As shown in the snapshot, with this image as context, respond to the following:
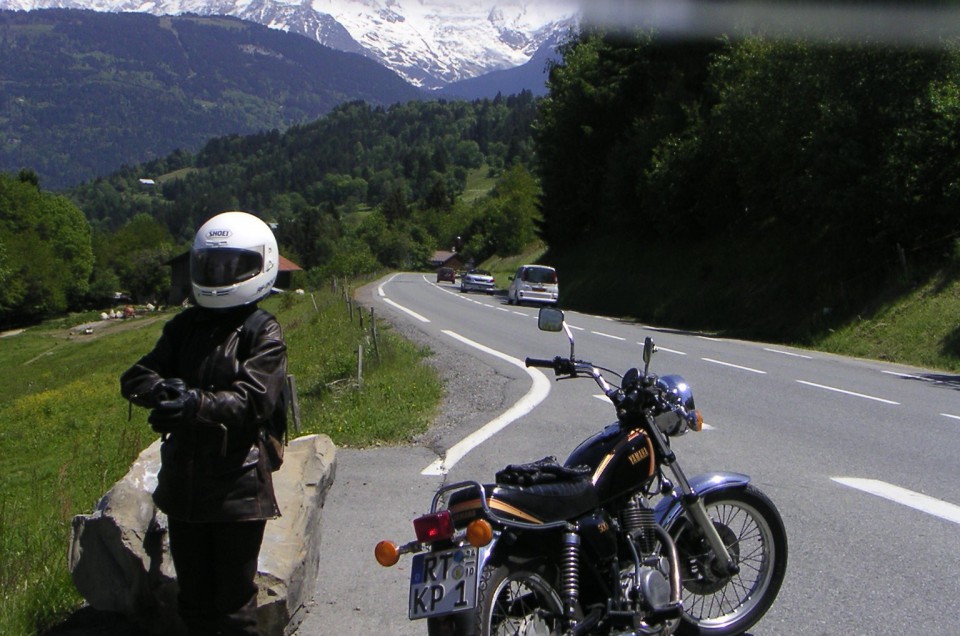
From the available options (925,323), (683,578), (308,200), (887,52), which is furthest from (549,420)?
(308,200)

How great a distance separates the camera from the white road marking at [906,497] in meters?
6.62

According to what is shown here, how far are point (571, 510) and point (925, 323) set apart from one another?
785 inches

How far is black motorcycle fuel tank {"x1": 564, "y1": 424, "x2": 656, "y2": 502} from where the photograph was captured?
3.80 m

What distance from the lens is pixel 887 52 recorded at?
933 inches

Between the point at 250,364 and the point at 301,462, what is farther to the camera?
the point at 301,462

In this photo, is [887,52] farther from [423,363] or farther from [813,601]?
[813,601]

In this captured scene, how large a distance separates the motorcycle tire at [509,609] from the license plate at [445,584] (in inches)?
2.1

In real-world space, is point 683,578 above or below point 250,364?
below

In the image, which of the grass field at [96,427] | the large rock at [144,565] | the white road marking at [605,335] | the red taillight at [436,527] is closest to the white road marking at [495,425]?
the grass field at [96,427]

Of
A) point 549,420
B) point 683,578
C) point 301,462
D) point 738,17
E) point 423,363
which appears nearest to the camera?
point 683,578

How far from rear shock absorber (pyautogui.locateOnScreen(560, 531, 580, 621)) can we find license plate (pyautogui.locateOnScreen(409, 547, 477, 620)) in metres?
0.46

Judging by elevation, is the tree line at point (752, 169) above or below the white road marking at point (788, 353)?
above

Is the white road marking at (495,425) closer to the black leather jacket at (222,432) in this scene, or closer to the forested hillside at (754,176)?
the black leather jacket at (222,432)

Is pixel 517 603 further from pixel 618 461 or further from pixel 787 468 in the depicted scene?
pixel 787 468
